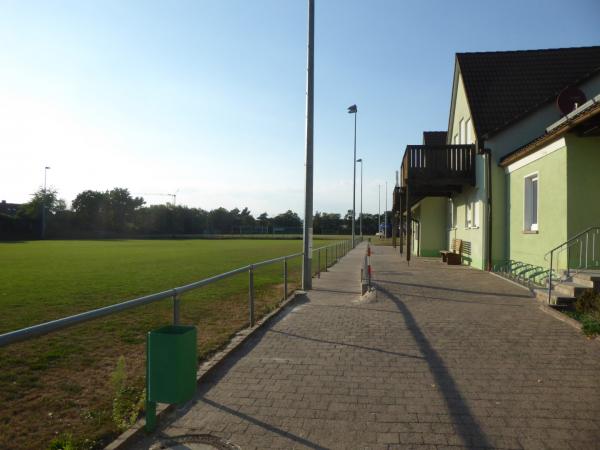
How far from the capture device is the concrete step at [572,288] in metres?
8.80

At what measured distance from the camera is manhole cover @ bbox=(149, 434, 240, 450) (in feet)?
11.8

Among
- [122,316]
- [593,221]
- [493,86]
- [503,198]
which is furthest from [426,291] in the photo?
[493,86]

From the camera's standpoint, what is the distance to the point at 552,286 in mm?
9867

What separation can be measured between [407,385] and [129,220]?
385 ft

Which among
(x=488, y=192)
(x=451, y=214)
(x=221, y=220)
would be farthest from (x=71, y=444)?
(x=221, y=220)

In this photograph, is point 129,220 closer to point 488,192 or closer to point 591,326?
point 488,192

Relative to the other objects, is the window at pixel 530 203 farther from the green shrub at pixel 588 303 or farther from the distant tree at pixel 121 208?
the distant tree at pixel 121 208

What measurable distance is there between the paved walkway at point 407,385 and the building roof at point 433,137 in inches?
954

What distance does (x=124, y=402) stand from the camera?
4.60 meters

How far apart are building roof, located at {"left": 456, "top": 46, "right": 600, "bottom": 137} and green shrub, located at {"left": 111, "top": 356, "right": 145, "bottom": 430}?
15381mm

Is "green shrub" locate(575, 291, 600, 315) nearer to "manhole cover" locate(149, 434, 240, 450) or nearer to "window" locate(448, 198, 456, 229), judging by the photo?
"manhole cover" locate(149, 434, 240, 450)

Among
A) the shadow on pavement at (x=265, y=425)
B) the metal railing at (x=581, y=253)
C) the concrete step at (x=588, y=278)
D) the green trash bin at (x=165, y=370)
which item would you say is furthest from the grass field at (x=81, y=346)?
the metal railing at (x=581, y=253)

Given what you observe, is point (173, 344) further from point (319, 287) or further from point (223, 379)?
point (319, 287)

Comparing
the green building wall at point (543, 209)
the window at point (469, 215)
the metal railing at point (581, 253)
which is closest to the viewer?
the metal railing at point (581, 253)
